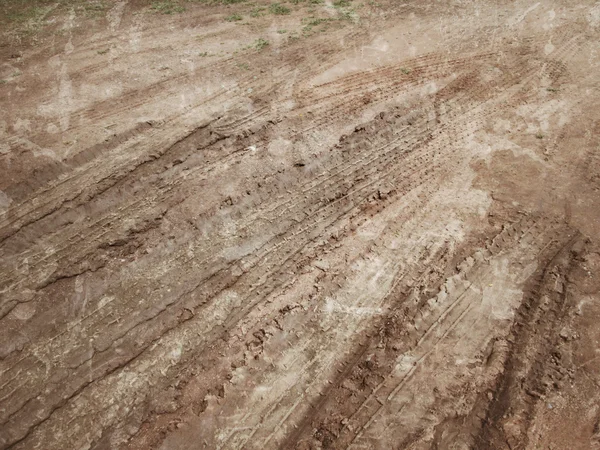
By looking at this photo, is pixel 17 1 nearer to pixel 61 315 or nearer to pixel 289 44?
pixel 289 44

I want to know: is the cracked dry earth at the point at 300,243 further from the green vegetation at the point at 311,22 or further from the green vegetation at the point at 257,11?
the green vegetation at the point at 257,11

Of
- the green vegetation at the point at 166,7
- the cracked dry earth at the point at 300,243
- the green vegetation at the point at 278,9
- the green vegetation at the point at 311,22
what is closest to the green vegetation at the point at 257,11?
the green vegetation at the point at 278,9

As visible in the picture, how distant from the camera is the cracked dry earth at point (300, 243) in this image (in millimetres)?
4012

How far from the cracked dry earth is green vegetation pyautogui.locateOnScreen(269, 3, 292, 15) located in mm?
1498

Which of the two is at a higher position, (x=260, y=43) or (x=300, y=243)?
(x=260, y=43)

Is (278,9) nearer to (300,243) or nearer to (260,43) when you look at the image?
(260,43)

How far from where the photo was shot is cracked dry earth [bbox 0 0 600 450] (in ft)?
13.2

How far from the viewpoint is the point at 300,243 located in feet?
17.4

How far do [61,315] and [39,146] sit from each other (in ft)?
10.3

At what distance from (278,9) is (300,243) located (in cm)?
692

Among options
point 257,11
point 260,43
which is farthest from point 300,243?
point 257,11

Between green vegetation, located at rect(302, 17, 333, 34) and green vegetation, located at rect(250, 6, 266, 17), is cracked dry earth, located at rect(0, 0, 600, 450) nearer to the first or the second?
green vegetation, located at rect(302, 17, 333, 34)

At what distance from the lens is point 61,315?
468 cm

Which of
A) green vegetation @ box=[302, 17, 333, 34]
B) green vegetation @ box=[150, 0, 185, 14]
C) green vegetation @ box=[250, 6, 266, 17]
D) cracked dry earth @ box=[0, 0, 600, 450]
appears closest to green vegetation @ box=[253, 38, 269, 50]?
cracked dry earth @ box=[0, 0, 600, 450]
